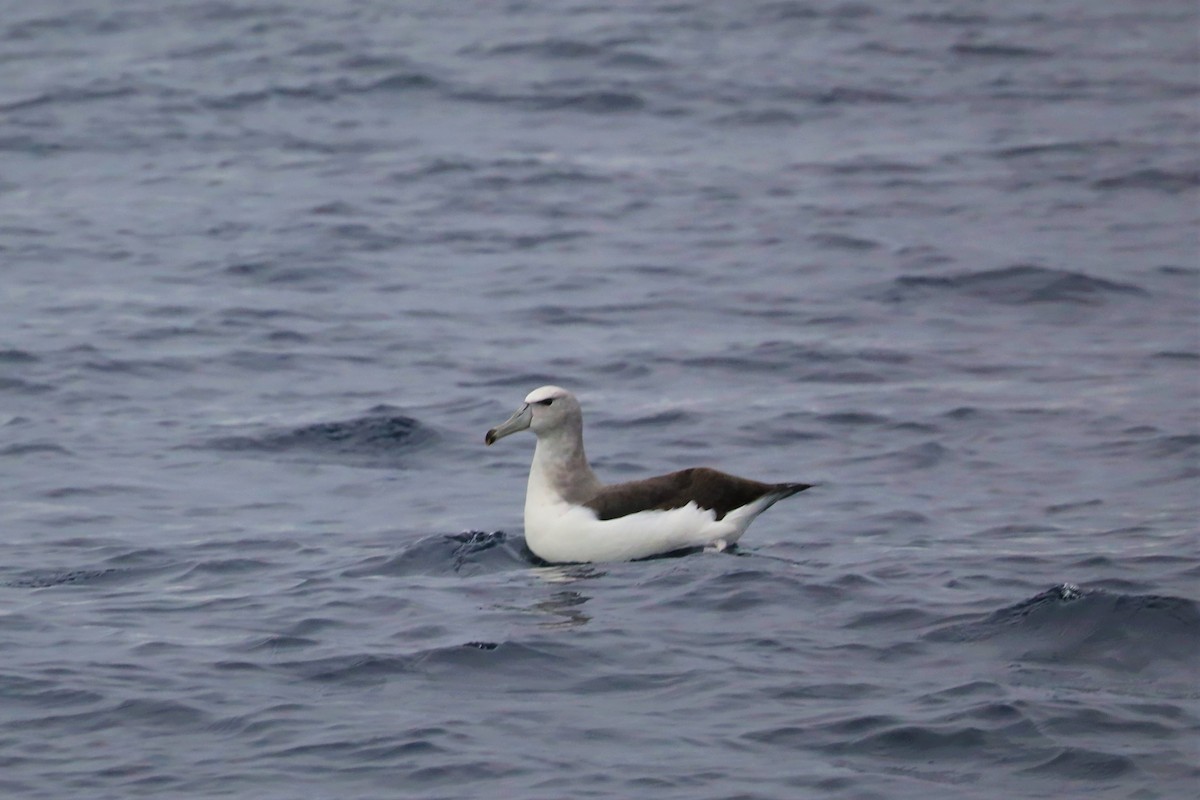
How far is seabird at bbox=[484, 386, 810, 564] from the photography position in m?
12.9

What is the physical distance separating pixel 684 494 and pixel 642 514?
30cm

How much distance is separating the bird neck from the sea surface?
0.53 m

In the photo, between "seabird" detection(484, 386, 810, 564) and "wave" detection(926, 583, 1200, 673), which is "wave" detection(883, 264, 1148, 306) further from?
"wave" detection(926, 583, 1200, 673)

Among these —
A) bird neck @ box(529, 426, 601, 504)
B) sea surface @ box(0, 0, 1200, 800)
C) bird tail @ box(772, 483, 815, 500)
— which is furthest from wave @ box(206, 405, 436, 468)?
bird tail @ box(772, 483, 815, 500)

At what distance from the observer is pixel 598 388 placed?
17891mm

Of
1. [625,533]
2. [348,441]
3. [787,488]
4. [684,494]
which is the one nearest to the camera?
[625,533]

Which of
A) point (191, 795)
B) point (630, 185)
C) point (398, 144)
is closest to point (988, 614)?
point (191, 795)

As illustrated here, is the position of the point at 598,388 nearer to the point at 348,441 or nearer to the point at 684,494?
the point at 348,441

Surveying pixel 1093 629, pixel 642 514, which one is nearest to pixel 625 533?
pixel 642 514

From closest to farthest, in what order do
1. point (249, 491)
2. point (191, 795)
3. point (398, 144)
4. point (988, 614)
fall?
point (191, 795) < point (988, 614) < point (249, 491) < point (398, 144)

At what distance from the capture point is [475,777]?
28.9 ft

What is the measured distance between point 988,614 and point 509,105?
19834mm

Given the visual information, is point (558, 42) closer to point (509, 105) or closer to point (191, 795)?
point (509, 105)

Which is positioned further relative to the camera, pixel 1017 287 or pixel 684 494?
pixel 1017 287
